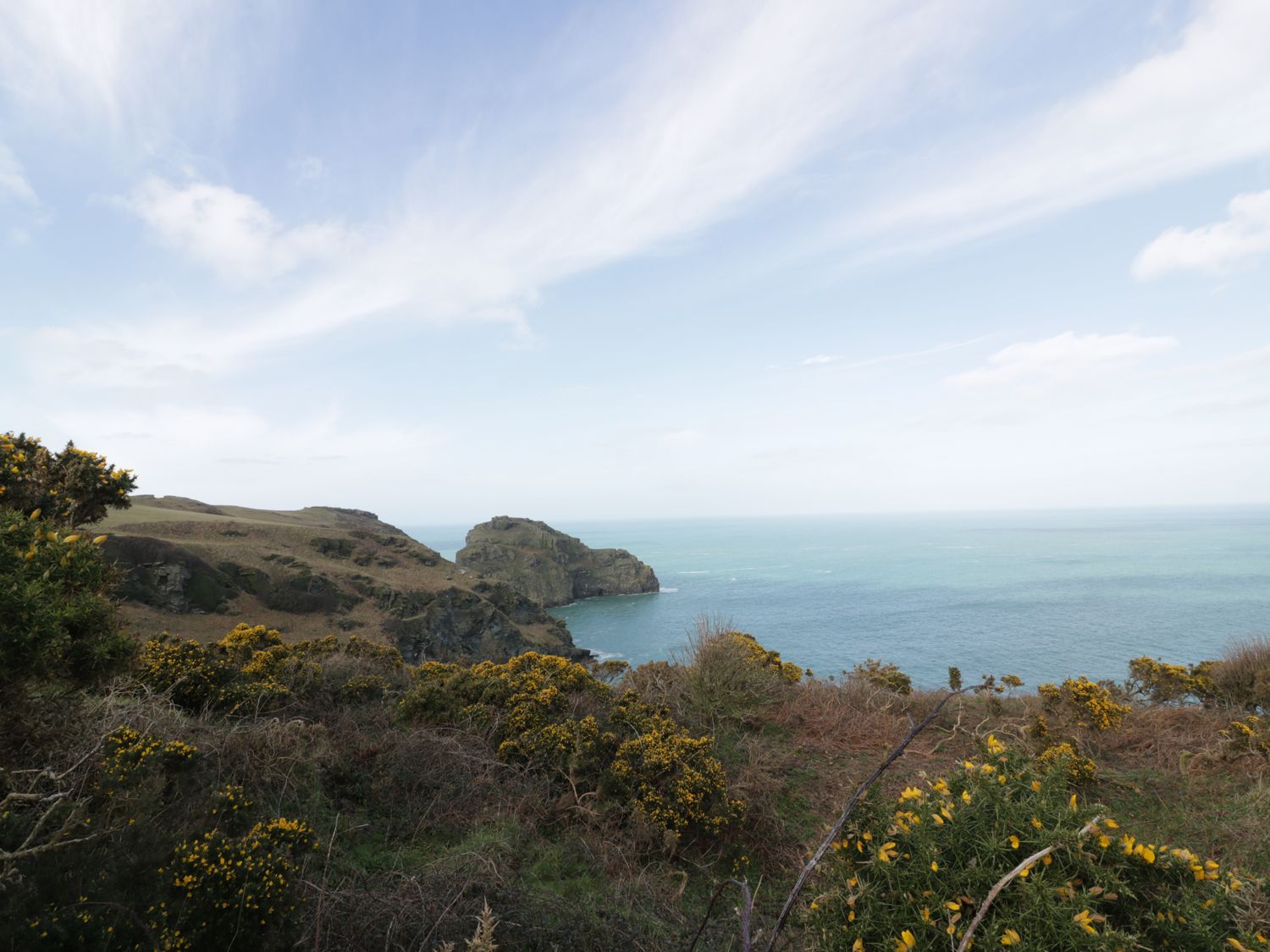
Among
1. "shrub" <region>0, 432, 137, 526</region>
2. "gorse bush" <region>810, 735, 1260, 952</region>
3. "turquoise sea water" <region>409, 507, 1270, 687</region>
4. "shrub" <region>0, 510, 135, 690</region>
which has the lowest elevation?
"turquoise sea water" <region>409, 507, 1270, 687</region>

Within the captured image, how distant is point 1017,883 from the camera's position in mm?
2461

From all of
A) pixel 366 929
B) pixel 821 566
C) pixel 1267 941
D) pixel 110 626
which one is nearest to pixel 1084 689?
pixel 1267 941

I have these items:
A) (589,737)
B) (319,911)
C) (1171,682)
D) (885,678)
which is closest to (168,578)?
(589,737)

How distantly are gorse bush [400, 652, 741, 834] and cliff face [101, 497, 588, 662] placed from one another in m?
30.5

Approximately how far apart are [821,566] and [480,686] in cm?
11246

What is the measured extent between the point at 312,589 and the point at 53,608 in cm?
4844

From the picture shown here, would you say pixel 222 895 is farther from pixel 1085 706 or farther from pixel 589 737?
pixel 1085 706

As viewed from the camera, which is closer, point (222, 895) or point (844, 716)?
point (222, 895)

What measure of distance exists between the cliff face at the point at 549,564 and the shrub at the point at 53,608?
303 ft

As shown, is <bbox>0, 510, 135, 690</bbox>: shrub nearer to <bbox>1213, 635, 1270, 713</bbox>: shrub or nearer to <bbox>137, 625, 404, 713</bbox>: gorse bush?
<bbox>137, 625, 404, 713</bbox>: gorse bush

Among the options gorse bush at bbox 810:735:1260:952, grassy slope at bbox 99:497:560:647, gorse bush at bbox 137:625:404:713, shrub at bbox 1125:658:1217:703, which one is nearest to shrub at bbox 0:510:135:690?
gorse bush at bbox 137:625:404:713

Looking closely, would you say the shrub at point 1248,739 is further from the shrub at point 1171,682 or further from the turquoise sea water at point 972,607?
the turquoise sea water at point 972,607

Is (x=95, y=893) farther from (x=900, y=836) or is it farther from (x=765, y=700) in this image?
(x=765, y=700)

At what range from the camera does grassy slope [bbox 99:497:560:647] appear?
121 feet
